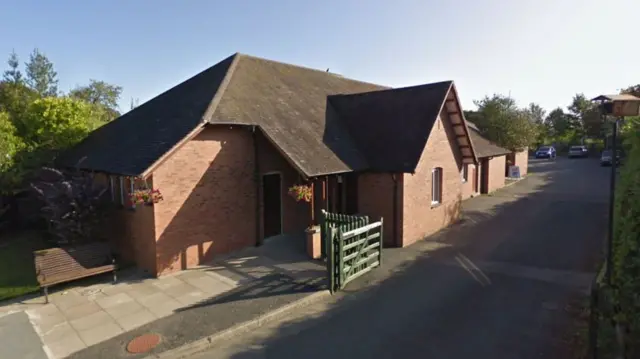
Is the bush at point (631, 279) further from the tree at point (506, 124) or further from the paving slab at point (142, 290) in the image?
the tree at point (506, 124)

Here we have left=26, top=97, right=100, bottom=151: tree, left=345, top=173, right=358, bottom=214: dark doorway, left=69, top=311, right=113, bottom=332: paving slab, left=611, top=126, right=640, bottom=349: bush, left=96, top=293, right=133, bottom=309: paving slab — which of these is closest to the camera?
left=611, top=126, right=640, bottom=349: bush

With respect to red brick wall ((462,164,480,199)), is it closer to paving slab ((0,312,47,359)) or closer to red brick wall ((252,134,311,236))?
red brick wall ((252,134,311,236))

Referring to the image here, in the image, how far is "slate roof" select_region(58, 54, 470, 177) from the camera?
11.6 m

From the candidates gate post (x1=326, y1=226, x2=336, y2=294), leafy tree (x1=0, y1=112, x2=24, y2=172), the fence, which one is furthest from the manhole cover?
leafy tree (x1=0, y1=112, x2=24, y2=172)

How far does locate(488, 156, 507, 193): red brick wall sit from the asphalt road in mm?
10972

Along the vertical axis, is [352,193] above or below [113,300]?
above

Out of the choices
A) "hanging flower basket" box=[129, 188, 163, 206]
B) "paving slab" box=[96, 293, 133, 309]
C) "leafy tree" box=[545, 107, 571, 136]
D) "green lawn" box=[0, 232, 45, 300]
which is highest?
"leafy tree" box=[545, 107, 571, 136]

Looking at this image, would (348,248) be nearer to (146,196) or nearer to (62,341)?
(146,196)

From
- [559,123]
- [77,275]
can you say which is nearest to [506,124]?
[77,275]

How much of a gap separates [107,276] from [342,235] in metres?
6.43

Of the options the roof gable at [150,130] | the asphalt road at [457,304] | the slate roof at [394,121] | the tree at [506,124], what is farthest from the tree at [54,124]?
the tree at [506,124]

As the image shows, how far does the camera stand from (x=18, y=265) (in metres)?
11.4

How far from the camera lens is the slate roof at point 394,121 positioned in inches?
540

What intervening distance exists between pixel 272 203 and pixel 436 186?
7.12 metres
